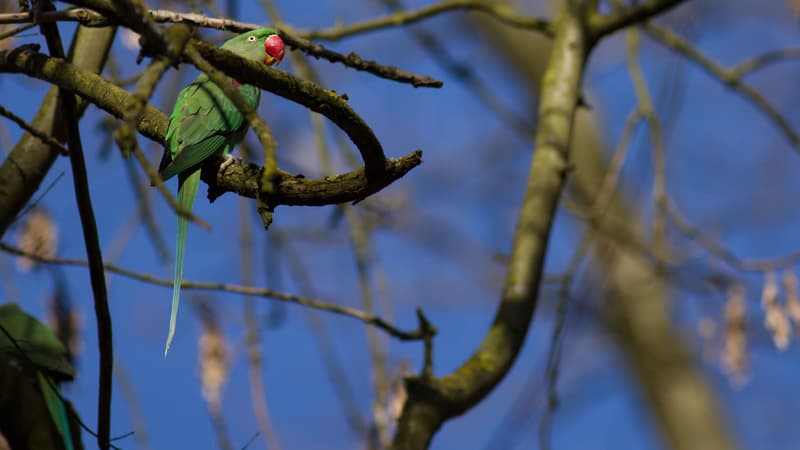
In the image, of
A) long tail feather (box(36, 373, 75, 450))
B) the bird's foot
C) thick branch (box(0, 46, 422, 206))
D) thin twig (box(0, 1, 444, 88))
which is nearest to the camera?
thick branch (box(0, 46, 422, 206))

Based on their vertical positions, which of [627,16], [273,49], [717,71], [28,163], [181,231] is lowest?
[181,231]

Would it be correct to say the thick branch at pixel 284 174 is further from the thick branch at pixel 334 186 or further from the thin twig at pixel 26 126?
the thin twig at pixel 26 126

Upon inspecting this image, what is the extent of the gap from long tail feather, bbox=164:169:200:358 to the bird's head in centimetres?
78

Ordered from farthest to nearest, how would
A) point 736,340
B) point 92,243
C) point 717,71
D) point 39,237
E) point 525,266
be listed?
point 717,71 → point 736,340 → point 39,237 → point 525,266 → point 92,243

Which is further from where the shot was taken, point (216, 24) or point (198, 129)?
point (198, 129)

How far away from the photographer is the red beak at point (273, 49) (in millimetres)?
3076

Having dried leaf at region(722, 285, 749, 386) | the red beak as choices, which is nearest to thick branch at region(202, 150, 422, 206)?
the red beak

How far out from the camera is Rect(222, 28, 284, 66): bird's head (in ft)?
10.1

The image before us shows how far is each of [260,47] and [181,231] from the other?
1.03m

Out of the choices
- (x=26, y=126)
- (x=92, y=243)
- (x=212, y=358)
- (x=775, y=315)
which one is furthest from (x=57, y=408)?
(x=775, y=315)

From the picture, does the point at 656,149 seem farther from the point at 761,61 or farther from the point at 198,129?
the point at 198,129

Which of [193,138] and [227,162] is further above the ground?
[193,138]

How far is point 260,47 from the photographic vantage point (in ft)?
10.2

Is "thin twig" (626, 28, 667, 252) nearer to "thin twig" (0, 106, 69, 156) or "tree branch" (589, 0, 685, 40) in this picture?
"tree branch" (589, 0, 685, 40)
